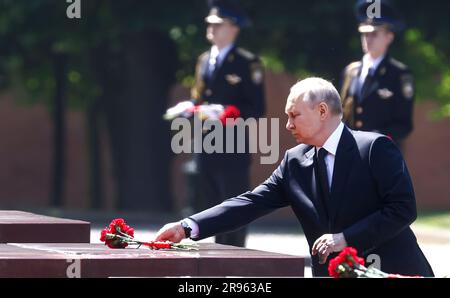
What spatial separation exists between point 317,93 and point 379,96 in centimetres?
566

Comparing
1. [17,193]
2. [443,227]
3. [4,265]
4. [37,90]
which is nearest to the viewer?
[4,265]

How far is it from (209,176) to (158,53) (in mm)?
10982

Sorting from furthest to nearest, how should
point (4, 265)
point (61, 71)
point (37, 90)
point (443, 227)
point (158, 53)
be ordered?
point (37, 90) < point (61, 71) < point (158, 53) < point (443, 227) < point (4, 265)

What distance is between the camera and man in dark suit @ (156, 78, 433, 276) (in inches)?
280

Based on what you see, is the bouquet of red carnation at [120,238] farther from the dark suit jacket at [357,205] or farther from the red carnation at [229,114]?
the red carnation at [229,114]

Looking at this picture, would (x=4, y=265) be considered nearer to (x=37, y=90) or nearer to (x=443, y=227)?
(x=443, y=227)

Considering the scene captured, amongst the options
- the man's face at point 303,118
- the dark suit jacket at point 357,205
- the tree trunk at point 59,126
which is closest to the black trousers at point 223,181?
the dark suit jacket at point 357,205

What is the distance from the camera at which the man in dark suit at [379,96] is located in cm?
1270

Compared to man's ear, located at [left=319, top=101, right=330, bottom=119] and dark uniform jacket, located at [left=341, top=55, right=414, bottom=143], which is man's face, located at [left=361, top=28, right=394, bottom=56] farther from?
man's ear, located at [left=319, top=101, right=330, bottom=119]

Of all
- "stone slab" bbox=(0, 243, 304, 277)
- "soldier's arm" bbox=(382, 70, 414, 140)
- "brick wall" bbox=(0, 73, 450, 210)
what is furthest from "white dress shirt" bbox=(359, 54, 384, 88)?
"brick wall" bbox=(0, 73, 450, 210)

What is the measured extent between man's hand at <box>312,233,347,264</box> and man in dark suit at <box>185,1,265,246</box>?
5768 mm

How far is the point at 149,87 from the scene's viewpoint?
24.2m

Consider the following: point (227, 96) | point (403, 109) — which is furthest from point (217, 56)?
point (403, 109)
